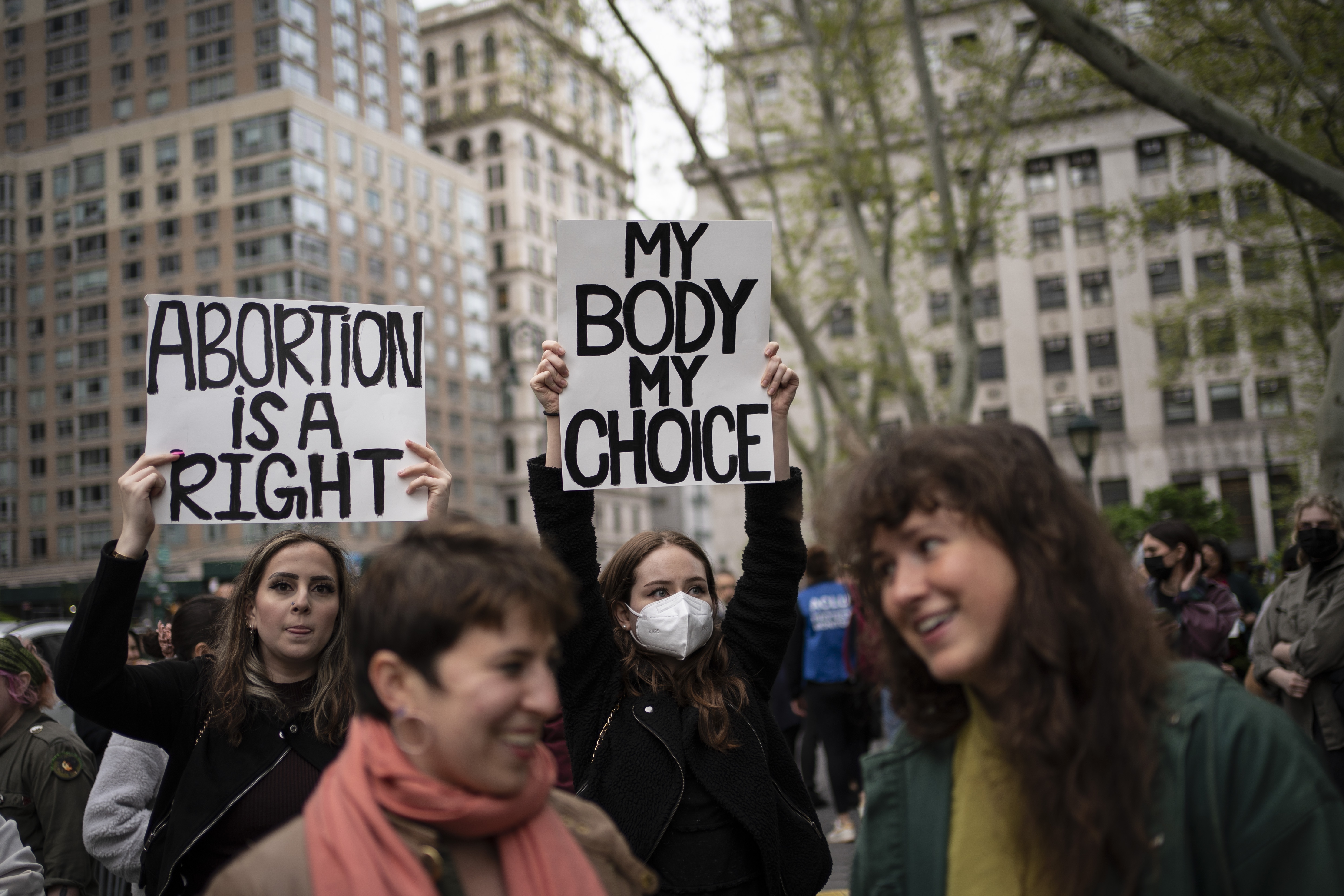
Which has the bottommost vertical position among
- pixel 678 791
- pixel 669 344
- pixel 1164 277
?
pixel 678 791

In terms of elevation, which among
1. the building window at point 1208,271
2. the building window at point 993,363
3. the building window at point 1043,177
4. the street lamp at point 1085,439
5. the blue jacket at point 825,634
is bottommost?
the blue jacket at point 825,634

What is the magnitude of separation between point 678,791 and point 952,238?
498 inches

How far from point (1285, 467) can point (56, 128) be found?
62.7 metres

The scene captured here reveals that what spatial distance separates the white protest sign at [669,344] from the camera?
149 inches

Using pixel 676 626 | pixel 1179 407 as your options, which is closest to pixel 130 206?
pixel 1179 407

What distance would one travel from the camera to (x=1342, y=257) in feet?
56.9

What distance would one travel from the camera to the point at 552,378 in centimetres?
371

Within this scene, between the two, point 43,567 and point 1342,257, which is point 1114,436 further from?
point 43,567

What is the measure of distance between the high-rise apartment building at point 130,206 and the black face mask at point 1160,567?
184 ft

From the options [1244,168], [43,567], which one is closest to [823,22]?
[1244,168]

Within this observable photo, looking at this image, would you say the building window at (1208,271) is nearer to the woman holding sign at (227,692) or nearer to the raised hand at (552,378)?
the raised hand at (552,378)

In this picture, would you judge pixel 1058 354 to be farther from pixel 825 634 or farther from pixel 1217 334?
pixel 825 634

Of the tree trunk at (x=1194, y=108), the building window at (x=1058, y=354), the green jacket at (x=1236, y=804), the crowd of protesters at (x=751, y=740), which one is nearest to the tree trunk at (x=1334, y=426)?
the tree trunk at (x=1194, y=108)

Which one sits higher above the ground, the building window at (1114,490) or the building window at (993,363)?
the building window at (993,363)
